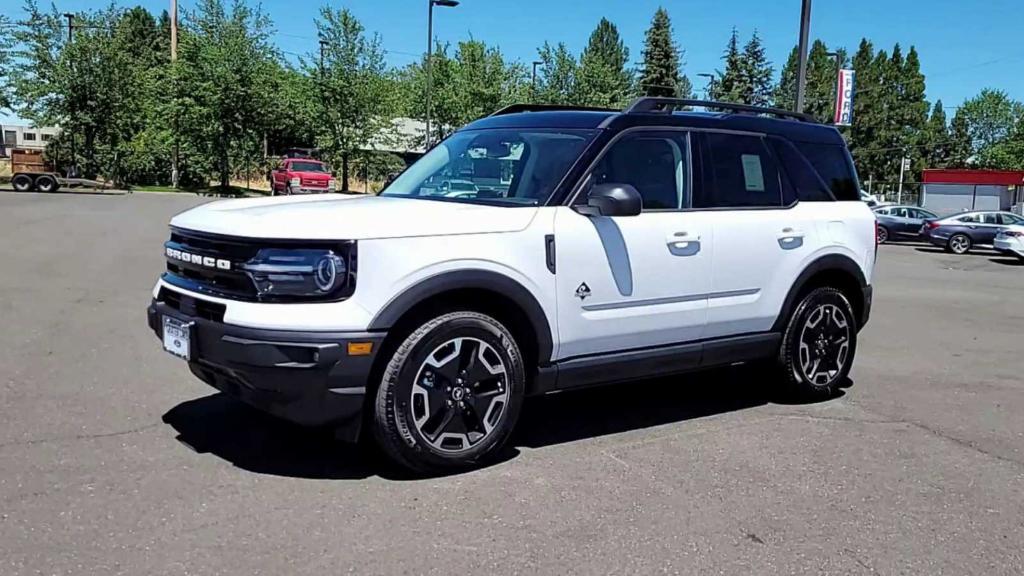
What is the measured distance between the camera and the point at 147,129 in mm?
39031

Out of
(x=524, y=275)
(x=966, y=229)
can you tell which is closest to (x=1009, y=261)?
(x=966, y=229)

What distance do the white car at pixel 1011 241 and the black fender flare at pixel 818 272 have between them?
1942 cm

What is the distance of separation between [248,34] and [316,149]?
6.92 metres

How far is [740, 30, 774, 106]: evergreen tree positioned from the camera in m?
61.1

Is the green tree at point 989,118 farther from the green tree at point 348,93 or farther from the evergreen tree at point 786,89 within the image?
the green tree at point 348,93

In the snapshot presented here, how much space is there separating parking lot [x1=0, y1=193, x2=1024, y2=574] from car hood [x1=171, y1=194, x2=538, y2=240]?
124 centimetres

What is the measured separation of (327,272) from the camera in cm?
392

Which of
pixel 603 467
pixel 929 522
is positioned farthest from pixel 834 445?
pixel 603 467

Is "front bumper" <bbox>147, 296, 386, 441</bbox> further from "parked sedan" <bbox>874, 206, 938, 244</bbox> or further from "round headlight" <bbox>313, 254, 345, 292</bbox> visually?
"parked sedan" <bbox>874, 206, 938, 244</bbox>

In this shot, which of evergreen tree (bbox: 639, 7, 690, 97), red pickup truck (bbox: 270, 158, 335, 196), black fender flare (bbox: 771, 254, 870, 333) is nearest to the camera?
black fender flare (bbox: 771, 254, 870, 333)

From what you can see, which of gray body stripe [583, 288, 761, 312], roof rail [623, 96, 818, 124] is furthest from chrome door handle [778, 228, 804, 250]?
roof rail [623, 96, 818, 124]

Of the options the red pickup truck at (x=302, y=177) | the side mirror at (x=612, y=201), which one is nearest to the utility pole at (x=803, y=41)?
the side mirror at (x=612, y=201)

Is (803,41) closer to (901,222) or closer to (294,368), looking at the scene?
(901,222)

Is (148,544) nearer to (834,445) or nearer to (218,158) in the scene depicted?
(834,445)
